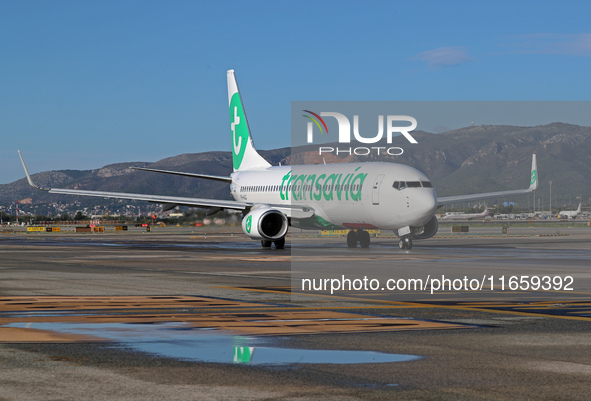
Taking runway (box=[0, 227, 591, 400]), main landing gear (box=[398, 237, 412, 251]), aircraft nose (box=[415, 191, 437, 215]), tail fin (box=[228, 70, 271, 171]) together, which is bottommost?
runway (box=[0, 227, 591, 400])

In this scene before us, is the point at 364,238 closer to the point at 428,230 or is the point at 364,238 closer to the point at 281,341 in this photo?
the point at 428,230

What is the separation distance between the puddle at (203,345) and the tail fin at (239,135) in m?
42.4

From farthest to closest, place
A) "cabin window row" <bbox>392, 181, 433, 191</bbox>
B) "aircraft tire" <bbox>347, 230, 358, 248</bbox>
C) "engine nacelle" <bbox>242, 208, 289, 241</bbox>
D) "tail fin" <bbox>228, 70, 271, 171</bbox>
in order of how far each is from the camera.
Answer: "tail fin" <bbox>228, 70, 271, 171</bbox>
"aircraft tire" <bbox>347, 230, 358, 248</bbox>
"engine nacelle" <bbox>242, 208, 289, 241</bbox>
"cabin window row" <bbox>392, 181, 433, 191</bbox>

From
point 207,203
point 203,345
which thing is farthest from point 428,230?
point 203,345

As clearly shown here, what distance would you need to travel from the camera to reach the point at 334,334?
13117mm

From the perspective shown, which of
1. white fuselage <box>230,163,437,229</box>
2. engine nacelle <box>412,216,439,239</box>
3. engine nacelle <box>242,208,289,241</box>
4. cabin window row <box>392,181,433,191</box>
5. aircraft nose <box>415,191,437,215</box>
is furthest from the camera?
engine nacelle <box>242,208,289,241</box>

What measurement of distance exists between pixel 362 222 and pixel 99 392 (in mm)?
34910

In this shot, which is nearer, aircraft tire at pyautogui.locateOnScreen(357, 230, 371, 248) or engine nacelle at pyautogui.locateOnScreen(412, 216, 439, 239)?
engine nacelle at pyautogui.locateOnScreen(412, 216, 439, 239)

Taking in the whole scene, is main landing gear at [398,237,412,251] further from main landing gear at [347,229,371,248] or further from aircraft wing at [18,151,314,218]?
aircraft wing at [18,151,314,218]

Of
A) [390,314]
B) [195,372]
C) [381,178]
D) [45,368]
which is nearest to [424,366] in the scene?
[195,372]

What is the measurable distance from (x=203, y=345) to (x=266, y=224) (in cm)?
3285

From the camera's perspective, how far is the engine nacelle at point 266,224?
43.9 meters

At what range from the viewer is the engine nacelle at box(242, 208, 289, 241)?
43.9 meters

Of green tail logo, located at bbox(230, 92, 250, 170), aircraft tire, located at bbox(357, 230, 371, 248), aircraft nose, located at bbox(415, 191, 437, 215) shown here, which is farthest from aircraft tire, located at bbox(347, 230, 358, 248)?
green tail logo, located at bbox(230, 92, 250, 170)
